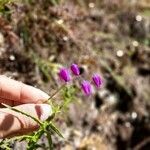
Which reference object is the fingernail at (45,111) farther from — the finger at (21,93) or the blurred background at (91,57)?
the blurred background at (91,57)

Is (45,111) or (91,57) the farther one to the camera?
(91,57)

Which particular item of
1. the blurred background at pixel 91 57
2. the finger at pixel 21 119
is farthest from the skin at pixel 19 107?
the blurred background at pixel 91 57

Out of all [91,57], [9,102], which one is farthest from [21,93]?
[91,57]

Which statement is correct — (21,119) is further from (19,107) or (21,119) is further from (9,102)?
(9,102)

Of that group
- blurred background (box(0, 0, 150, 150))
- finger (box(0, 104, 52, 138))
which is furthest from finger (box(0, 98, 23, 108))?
blurred background (box(0, 0, 150, 150))

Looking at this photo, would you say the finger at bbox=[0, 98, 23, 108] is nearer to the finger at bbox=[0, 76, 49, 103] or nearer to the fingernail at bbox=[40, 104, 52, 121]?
the finger at bbox=[0, 76, 49, 103]

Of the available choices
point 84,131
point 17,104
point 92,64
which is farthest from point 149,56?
point 17,104

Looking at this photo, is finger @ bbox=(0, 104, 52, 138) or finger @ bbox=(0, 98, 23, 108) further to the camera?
finger @ bbox=(0, 98, 23, 108)
